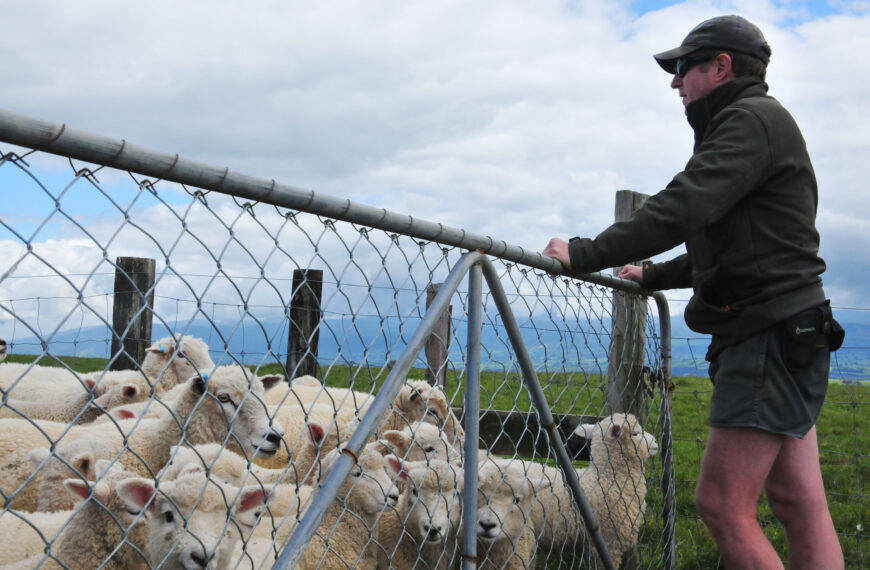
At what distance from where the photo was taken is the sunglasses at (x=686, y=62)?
2.81 metres

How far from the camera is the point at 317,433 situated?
3.89m

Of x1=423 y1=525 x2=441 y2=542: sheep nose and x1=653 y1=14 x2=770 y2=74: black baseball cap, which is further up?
x1=653 y1=14 x2=770 y2=74: black baseball cap

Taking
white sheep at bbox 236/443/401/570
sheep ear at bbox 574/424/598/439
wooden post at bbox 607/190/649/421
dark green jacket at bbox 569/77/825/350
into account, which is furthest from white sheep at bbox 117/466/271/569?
sheep ear at bbox 574/424/598/439

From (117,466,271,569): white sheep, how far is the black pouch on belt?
1891mm

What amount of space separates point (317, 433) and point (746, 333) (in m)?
2.19

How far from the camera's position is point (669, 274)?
145 inches

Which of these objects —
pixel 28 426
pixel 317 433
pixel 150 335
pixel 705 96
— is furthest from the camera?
pixel 150 335

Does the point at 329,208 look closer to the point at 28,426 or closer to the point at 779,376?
the point at 779,376

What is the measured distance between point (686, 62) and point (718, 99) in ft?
0.63

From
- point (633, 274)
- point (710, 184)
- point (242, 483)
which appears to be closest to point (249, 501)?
point (242, 483)

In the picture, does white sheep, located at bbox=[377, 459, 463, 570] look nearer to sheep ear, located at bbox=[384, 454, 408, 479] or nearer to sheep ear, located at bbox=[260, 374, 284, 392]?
sheep ear, located at bbox=[384, 454, 408, 479]

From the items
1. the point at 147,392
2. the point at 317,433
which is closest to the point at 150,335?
the point at 147,392

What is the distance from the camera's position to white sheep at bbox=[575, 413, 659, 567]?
189 inches

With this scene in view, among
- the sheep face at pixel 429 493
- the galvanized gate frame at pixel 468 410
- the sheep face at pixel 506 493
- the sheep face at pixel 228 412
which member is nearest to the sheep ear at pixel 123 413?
the sheep face at pixel 228 412
